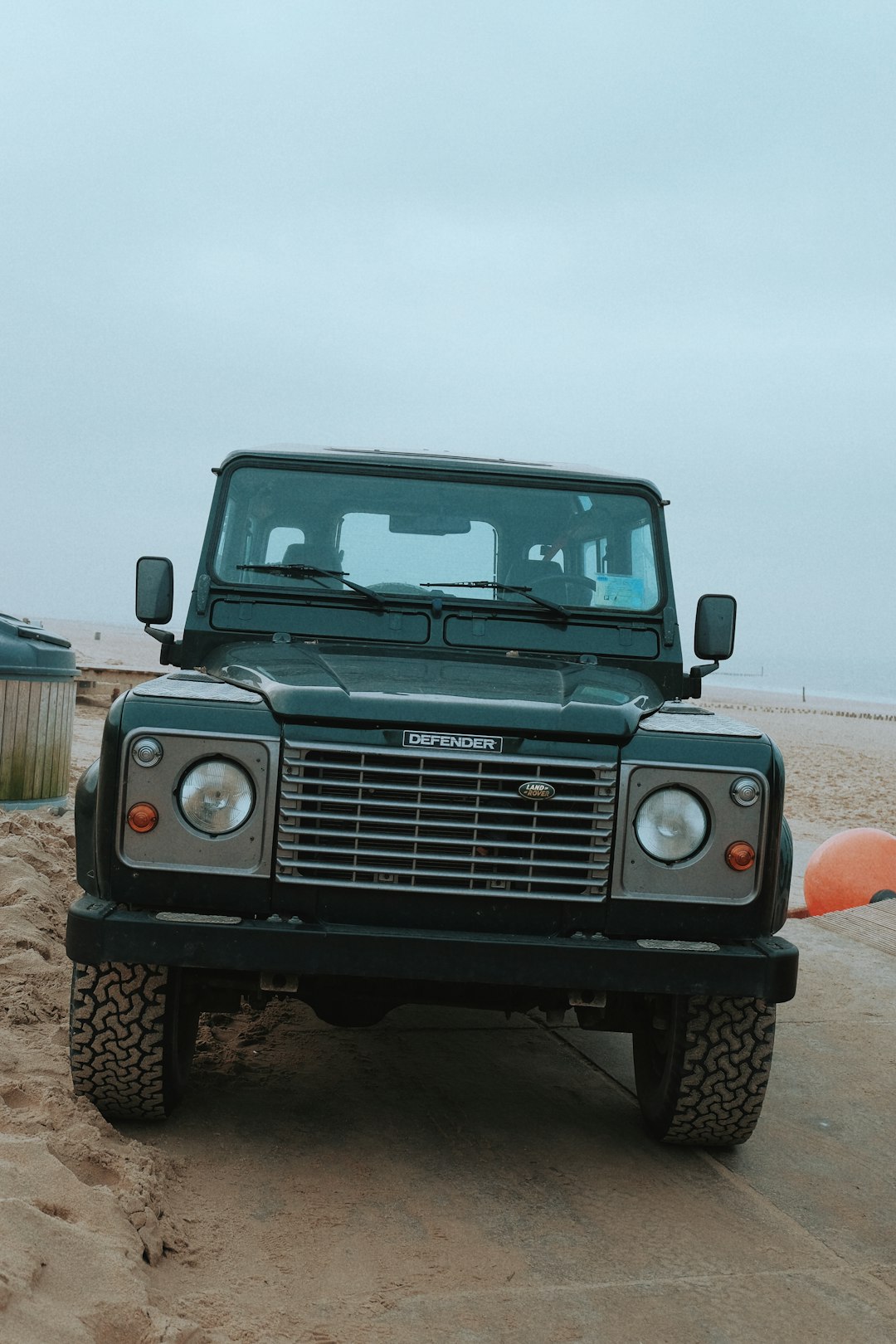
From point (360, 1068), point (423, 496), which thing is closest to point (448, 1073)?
point (360, 1068)

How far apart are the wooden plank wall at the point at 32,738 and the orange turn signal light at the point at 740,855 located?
5412 millimetres

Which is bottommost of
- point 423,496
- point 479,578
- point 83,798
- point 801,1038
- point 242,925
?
point 801,1038

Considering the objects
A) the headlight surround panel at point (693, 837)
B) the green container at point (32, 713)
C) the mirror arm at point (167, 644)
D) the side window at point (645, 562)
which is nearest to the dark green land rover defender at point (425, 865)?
the headlight surround panel at point (693, 837)

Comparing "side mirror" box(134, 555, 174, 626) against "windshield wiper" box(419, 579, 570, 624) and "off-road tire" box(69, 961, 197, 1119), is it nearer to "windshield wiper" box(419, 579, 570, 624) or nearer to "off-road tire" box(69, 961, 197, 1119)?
"windshield wiper" box(419, 579, 570, 624)

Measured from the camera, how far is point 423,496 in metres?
4.30

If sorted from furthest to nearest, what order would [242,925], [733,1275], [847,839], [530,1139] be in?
[847,839] → [530,1139] → [242,925] → [733,1275]

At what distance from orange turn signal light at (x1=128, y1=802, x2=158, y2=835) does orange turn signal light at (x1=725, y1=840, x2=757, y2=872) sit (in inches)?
55.8

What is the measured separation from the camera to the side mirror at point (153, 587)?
13.8 feet

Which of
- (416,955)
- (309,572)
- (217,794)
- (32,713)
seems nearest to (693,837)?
(416,955)

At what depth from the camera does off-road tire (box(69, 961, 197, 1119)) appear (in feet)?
10.5

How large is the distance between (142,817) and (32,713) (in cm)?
487

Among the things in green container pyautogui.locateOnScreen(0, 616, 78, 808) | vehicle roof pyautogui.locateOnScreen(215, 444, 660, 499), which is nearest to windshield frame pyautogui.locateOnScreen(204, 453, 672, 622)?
vehicle roof pyautogui.locateOnScreen(215, 444, 660, 499)

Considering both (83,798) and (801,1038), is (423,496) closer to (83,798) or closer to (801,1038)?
(83,798)

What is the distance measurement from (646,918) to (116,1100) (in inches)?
58.0
